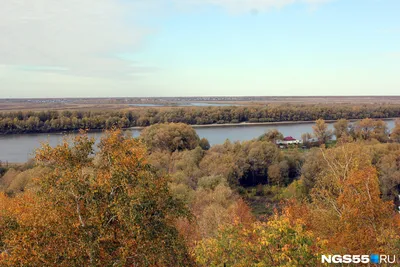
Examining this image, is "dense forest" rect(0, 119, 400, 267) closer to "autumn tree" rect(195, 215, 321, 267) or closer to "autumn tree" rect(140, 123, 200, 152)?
"autumn tree" rect(195, 215, 321, 267)

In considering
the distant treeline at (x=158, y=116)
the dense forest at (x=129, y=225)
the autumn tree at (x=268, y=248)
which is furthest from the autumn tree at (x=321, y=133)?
the autumn tree at (x=268, y=248)

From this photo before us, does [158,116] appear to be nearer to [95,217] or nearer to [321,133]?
[321,133]

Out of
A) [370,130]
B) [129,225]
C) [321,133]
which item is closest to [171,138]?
[321,133]

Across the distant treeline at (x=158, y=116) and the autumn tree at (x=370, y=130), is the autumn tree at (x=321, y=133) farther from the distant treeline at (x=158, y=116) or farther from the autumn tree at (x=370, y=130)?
the distant treeline at (x=158, y=116)

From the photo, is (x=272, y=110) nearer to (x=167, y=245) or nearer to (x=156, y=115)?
(x=156, y=115)

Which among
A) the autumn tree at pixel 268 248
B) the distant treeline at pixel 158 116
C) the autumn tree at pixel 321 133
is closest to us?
the autumn tree at pixel 268 248

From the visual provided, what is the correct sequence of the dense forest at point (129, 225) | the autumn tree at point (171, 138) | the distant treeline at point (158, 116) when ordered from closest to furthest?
the dense forest at point (129, 225) < the autumn tree at point (171, 138) < the distant treeline at point (158, 116)

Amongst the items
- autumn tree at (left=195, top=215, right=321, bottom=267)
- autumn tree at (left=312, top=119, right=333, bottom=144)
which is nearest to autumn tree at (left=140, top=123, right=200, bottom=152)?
autumn tree at (left=312, top=119, right=333, bottom=144)
